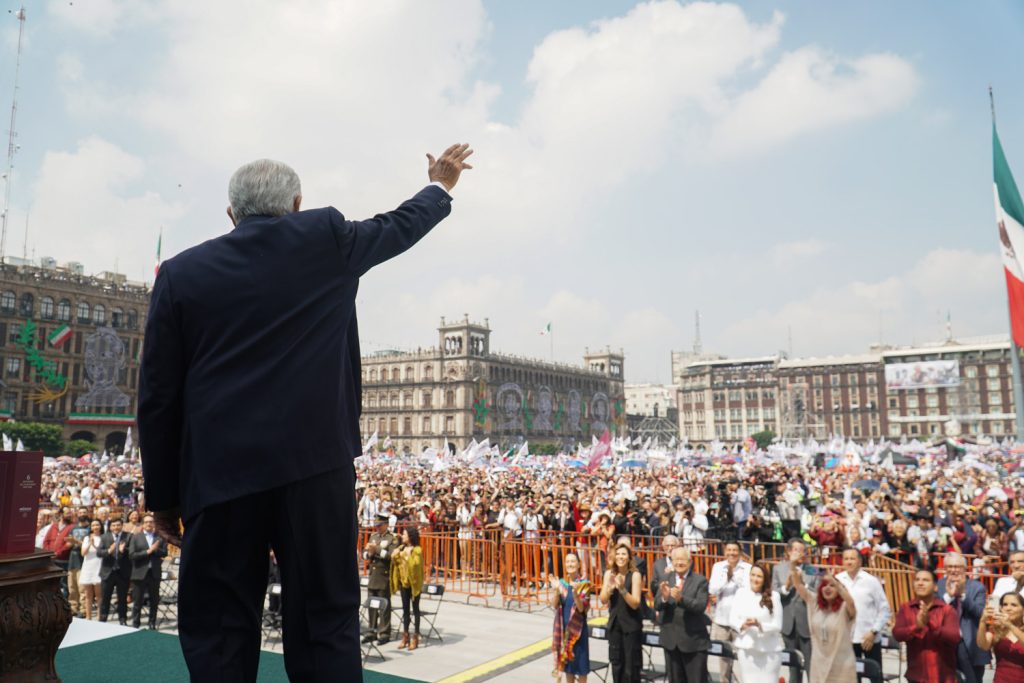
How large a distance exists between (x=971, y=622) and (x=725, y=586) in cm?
239

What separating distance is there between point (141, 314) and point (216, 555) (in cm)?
6931

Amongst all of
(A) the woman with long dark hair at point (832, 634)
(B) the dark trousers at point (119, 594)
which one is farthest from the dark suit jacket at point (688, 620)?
(B) the dark trousers at point (119, 594)

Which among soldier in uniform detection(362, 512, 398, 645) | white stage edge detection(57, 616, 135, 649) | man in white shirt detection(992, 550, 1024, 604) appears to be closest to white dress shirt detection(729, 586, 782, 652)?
man in white shirt detection(992, 550, 1024, 604)

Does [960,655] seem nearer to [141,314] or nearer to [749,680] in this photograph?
[749,680]

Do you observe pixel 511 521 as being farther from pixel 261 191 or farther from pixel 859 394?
pixel 859 394

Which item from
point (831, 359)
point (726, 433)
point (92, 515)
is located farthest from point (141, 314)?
point (831, 359)

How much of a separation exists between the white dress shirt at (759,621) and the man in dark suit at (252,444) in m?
5.79

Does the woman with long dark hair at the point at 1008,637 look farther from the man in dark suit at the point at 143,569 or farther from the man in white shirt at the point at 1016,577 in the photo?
the man in dark suit at the point at 143,569

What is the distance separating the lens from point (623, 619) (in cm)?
710

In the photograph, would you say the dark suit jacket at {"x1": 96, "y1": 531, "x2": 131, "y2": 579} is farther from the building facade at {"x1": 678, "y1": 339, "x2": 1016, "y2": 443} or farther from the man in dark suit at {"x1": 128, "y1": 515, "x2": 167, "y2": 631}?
the building facade at {"x1": 678, "y1": 339, "x2": 1016, "y2": 443}

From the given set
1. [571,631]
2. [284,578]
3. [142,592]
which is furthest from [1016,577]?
[142,592]

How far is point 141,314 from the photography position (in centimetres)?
6325

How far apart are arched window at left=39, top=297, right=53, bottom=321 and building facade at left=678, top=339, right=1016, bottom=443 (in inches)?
3610

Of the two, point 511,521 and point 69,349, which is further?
point 69,349
